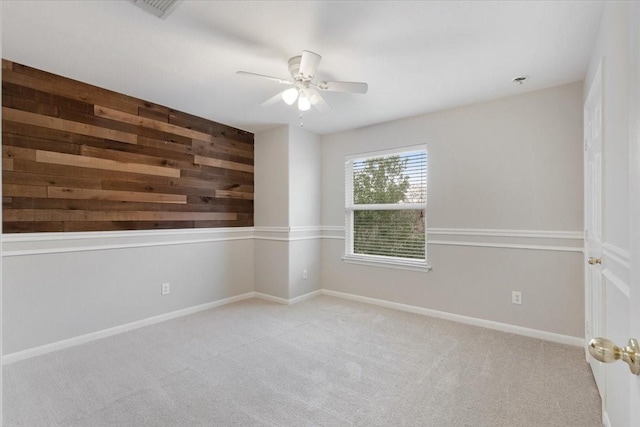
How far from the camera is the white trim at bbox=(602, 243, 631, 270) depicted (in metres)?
1.49

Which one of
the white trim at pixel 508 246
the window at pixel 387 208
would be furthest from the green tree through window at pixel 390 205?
the white trim at pixel 508 246

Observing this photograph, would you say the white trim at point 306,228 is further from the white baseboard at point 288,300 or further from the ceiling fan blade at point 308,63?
the ceiling fan blade at point 308,63

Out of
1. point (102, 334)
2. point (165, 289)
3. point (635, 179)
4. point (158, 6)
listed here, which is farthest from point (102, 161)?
point (635, 179)

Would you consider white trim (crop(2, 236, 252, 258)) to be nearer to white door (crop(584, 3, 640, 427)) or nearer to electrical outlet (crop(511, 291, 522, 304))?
electrical outlet (crop(511, 291, 522, 304))

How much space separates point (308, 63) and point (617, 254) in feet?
6.80

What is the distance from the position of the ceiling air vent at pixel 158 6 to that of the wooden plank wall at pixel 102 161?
5.06 feet

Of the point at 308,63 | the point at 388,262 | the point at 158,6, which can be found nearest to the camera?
the point at 158,6

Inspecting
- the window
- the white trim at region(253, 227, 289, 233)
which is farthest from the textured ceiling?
the white trim at region(253, 227, 289, 233)

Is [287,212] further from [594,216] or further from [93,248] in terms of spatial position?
[594,216]

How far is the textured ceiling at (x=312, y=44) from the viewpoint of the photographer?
2066mm

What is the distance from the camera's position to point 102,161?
10.5ft

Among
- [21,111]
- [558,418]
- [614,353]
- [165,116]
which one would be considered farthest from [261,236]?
[614,353]

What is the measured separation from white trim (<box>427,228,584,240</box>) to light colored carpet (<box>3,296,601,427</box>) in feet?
3.11

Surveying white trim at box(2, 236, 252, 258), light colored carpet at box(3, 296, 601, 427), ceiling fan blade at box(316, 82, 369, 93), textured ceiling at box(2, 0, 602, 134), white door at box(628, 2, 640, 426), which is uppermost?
textured ceiling at box(2, 0, 602, 134)
